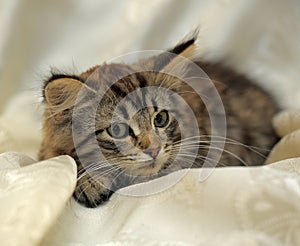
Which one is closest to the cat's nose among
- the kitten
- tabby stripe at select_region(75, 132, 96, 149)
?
the kitten

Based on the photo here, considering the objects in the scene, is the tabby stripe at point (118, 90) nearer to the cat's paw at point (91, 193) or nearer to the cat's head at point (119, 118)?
the cat's head at point (119, 118)

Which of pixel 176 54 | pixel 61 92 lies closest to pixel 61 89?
pixel 61 92

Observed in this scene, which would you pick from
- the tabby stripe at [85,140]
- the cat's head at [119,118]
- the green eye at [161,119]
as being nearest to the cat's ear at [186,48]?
the cat's head at [119,118]

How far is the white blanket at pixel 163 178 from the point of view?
779 millimetres

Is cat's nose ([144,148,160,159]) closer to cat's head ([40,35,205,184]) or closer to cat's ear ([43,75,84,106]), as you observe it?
cat's head ([40,35,205,184])

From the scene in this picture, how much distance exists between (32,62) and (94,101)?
1.50 feet

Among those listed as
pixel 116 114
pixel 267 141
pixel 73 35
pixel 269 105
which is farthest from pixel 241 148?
pixel 73 35

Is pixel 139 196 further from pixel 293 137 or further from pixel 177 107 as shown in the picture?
pixel 293 137

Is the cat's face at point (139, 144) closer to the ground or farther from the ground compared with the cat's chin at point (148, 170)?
farther from the ground

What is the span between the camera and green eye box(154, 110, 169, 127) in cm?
103

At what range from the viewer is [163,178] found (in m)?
0.90

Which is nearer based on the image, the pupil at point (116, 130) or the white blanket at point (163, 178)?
the white blanket at point (163, 178)

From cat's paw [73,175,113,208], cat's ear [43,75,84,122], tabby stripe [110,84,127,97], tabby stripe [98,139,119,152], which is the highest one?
cat's ear [43,75,84,122]

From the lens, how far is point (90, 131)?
1.02 metres
